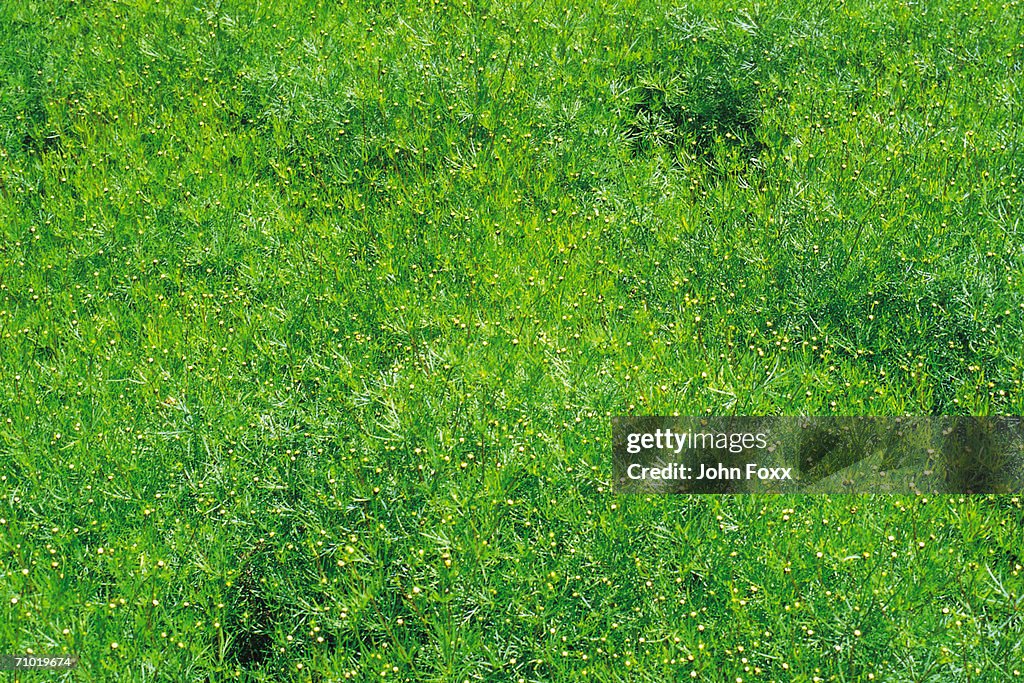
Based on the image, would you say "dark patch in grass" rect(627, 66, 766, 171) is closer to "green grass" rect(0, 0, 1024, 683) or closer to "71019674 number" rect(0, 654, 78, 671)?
"green grass" rect(0, 0, 1024, 683)

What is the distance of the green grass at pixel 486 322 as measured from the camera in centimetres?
375

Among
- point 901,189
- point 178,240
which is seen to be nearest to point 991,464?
point 901,189

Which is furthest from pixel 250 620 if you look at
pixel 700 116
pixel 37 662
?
pixel 700 116

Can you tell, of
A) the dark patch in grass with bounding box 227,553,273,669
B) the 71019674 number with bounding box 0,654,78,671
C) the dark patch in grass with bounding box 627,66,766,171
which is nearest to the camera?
the 71019674 number with bounding box 0,654,78,671

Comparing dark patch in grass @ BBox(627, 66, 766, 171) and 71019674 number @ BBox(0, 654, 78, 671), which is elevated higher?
dark patch in grass @ BBox(627, 66, 766, 171)

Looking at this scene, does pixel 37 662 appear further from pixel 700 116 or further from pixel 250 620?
pixel 700 116

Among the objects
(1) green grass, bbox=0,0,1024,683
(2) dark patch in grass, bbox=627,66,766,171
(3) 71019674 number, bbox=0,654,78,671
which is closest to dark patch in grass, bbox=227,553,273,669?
(1) green grass, bbox=0,0,1024,683

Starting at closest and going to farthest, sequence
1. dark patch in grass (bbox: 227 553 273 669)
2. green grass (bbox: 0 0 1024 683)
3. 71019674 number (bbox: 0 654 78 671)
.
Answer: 71019674 number (bbox: 0 654 78 671)
green grass (bbox: 0 0 1024 683)
dark patch in grass (bbox: 227 553 273 669)

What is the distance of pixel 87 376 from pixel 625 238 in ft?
9.15

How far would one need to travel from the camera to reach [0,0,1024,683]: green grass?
375 centimetres

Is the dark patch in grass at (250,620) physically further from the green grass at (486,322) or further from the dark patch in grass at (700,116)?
the dark patch in grass at (700,116)

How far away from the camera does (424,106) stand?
20.4 ft

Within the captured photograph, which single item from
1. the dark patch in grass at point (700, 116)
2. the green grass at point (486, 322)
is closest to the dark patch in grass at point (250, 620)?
the green grass at point (486, 322)

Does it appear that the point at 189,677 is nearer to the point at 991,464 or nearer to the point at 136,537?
the point at 136,537
